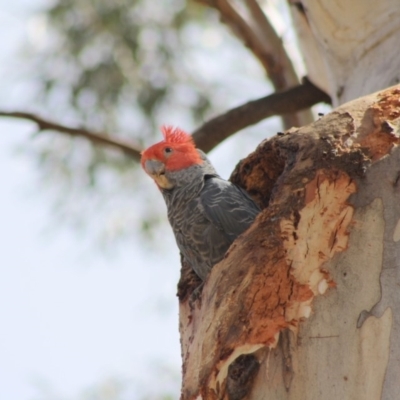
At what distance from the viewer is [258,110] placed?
4273mm

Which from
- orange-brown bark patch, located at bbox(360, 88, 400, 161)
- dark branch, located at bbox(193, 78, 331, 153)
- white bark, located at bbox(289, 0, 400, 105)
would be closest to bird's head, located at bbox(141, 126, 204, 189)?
dark branch, located at bbox(193, 78, 331, 153)

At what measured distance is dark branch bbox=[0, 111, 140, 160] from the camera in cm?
450

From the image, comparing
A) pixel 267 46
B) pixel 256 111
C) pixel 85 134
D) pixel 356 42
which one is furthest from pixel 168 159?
pixel 267 46

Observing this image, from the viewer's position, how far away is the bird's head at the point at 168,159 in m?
4.02

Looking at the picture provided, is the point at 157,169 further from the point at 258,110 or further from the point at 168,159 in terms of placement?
the point at 258,110

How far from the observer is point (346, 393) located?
225 centimetres

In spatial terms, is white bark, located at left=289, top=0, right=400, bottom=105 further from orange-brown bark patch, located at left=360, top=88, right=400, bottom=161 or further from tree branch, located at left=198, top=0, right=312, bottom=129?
tree branch, located at left=198, top=0, right=312, bottom=129

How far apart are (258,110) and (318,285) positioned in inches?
78.9

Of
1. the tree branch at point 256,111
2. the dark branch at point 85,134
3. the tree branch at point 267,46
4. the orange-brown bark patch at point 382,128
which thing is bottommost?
the orange-brown bark patch at point 382,128

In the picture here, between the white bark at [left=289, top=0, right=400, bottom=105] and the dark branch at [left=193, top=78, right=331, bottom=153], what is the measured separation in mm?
506

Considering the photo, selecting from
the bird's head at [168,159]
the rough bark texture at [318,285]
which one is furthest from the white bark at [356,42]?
the bird's head at [168,159]

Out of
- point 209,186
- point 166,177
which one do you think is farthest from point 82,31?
point 209,186

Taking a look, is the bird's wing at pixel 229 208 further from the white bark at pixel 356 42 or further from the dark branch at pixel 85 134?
the dark branch at pixel 85 134

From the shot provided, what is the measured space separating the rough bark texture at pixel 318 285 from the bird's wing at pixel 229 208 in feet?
2.46
